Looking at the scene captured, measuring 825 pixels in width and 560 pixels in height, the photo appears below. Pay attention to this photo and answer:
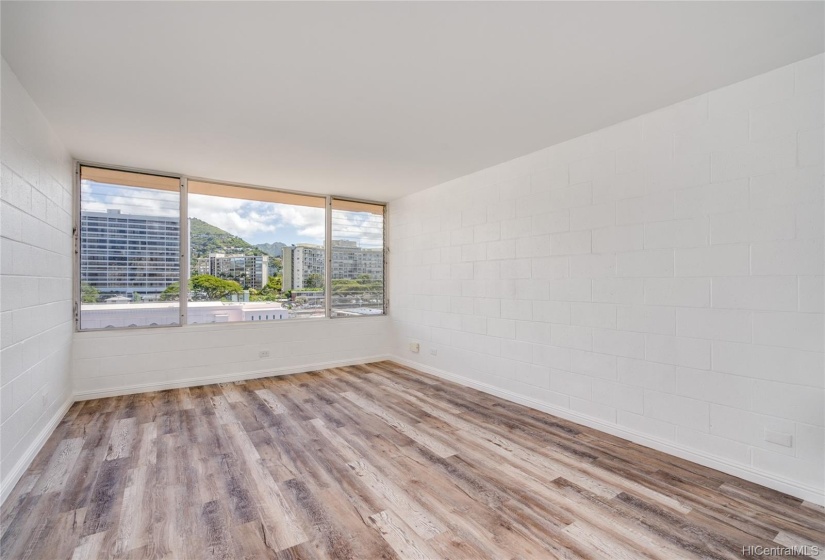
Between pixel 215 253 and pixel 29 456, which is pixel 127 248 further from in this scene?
pixel 29 456

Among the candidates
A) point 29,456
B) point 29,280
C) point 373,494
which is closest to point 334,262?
point 29,280

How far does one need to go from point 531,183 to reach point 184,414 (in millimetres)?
4039

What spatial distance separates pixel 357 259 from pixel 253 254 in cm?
151

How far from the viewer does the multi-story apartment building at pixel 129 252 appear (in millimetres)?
4203

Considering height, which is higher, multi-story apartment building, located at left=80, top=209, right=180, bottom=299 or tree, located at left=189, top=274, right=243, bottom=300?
multi-story apartment building, located at left=80, top=209, right=180, bottom=299

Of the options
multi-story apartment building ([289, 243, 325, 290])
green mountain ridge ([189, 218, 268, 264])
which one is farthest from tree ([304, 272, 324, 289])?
green mountain ridge ([189, 218, 268, 264])

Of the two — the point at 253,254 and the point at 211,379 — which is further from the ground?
the point at 253,254

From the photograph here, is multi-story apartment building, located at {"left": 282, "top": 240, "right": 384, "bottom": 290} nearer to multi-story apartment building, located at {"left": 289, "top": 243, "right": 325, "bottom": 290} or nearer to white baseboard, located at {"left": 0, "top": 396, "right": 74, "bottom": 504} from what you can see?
multi-story apartment building, located at {"left": 289, "top": 243, "right": 325, "bottom": 290}

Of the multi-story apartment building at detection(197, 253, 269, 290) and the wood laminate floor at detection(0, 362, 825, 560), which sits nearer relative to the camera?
the wood laminate floor at detection(0, 362, 825, 560)

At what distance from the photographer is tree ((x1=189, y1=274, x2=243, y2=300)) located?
15.6 ft

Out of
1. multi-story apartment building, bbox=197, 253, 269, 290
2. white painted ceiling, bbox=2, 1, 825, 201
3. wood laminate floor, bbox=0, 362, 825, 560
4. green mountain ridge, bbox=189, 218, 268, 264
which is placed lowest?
wood laminate floor, bbox=0, 362, 825, 560

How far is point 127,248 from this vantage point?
4.37m

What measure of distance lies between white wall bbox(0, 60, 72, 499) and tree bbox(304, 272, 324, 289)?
8.58 feet

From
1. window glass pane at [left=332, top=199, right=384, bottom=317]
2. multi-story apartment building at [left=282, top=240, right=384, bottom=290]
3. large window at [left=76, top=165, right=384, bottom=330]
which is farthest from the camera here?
window glass pane at [left=332, top=199, right=384, bottom=317]
